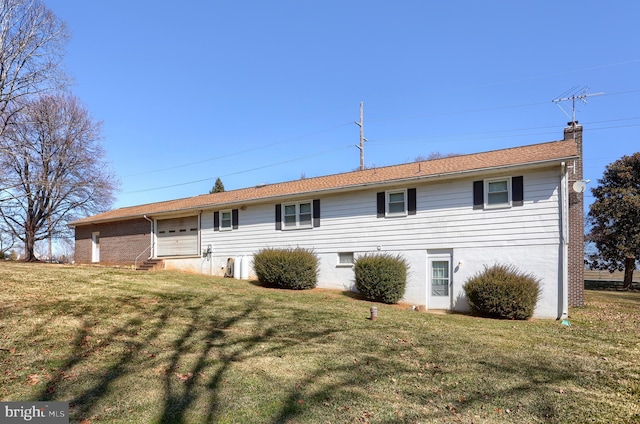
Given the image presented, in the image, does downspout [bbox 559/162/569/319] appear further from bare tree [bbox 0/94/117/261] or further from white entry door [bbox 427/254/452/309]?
bare tree [bbox 0/94/117/261]

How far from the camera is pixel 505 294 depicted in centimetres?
1062

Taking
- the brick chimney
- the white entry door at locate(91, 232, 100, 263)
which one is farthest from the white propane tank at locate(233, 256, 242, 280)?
the brick chimney

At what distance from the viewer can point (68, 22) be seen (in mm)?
17750

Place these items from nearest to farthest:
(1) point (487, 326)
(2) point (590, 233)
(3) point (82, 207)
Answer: (1) point (487, 326) → (2) point (590, 233) → (3) point (82, 207)

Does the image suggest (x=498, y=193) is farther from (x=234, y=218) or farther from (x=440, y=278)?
(x=234, y=218)

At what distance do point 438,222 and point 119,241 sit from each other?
17.7 meters

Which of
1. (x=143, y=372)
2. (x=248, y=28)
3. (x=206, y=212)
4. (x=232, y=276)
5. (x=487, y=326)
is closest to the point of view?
(x=143, y=372)

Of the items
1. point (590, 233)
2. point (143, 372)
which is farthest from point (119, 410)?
point (590, 233)

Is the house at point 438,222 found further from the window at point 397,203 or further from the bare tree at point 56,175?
the bare tree at point 56,175

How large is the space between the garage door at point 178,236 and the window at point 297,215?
5675 mm

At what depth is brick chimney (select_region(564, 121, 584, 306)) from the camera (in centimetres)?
1302

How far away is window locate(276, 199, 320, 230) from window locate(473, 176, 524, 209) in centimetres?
591

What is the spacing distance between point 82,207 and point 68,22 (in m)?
15.5

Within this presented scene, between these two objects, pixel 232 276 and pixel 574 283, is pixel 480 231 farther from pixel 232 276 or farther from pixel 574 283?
pixel 232 276
